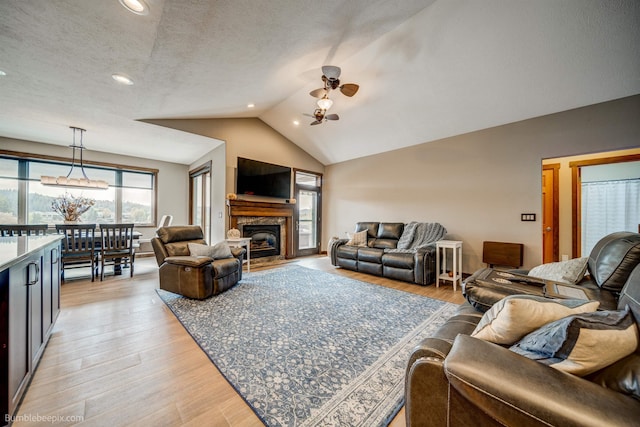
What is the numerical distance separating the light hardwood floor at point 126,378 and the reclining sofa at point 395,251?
2.72m

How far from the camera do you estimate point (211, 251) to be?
3348 millimetres

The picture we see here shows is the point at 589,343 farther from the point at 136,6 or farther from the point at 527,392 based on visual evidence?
the point at 136,6

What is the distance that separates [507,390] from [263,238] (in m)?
5.09

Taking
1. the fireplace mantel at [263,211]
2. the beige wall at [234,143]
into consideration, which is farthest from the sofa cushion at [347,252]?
the beige wall at [234,143]

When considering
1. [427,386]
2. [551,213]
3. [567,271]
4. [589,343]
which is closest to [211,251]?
[427,386]

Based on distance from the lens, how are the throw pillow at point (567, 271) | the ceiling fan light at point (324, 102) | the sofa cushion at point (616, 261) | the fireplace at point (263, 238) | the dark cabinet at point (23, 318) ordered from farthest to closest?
the fireplace at point (263, 238) → the ceiling fan light at point (324, 102) → the throw pillow at point (567, 271) → the sofa cushion at point (616, 261) → the dark cabinet at point (23, 318)

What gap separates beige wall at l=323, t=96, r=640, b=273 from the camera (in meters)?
3.13

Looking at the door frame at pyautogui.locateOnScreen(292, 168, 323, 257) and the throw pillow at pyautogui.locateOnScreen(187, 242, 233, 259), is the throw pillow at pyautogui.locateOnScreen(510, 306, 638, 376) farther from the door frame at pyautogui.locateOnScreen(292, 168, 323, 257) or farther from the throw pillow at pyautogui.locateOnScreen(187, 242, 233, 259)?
the door frame at pyautogui.locateOnScreen(292, 168, 323, 257)

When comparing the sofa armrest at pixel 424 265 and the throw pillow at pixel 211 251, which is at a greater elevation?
the throw pillow at pixel 211 251

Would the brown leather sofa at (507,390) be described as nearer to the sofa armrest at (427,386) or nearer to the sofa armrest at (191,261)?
the sofa armrest at (427,386)

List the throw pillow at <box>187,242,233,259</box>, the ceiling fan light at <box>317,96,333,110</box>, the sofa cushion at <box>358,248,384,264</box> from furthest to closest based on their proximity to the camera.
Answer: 1. the sofa cushion at <box>358,248,384,264</box>
2. the throw pillow at <box>187,242,233,259</box>
3. the ceiling fan light at <box>317,96,333,110</box>

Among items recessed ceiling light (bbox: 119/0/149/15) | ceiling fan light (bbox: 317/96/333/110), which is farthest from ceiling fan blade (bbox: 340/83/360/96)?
recessed ceiling light (bbox: 119/0/149/15)

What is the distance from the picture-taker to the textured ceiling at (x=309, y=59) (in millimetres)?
2043

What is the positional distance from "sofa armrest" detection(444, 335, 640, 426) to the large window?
7235 millimetres
